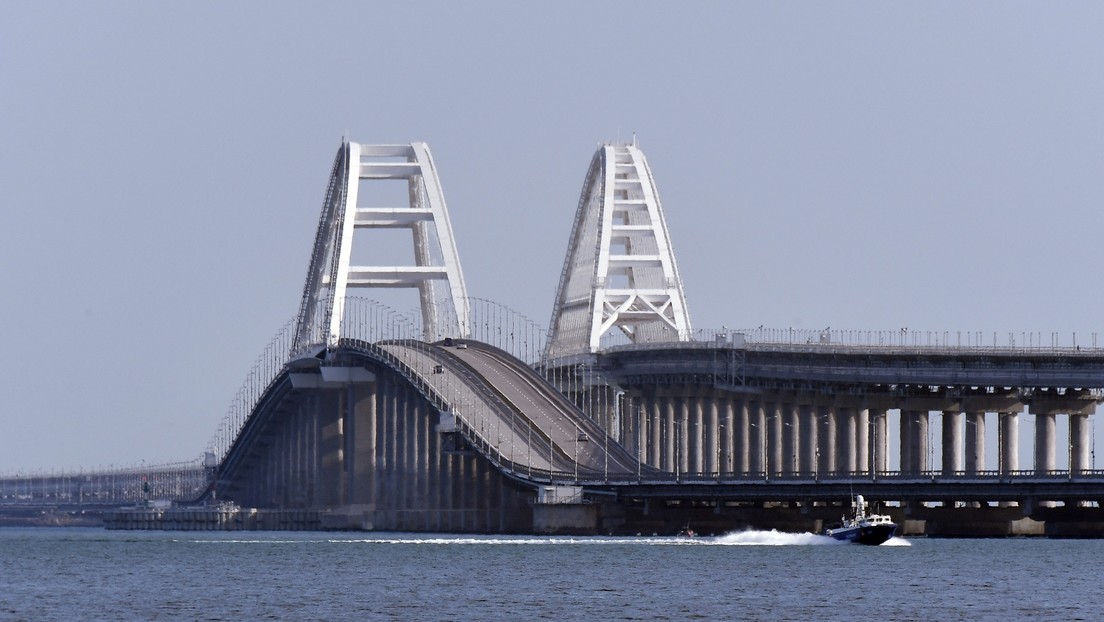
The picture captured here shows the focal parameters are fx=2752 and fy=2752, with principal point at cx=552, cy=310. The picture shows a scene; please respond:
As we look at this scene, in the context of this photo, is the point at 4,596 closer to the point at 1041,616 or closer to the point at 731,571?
the point at 731,571

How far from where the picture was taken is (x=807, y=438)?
184875 mm

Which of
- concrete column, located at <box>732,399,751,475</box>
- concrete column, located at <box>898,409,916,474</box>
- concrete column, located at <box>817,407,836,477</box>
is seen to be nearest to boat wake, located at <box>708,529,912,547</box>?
concrete column, located at <box>898,409,916,474</box>

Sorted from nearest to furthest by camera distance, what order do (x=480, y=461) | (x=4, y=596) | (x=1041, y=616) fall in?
(x=1041, y=616) → (x=4, y=596) → (x=480, y=461)

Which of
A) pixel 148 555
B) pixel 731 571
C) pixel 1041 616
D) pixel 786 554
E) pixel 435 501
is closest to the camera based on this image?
pixel 1041 616

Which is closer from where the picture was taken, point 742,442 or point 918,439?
point 918,439

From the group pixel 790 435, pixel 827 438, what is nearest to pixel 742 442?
pixel 790 435

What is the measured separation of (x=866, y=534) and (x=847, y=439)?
38133 millimetres

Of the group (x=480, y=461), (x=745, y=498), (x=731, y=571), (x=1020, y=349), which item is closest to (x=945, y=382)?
(x=1020, y=349)

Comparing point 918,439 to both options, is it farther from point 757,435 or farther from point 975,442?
point 757,435

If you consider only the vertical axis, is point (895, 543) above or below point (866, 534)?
below

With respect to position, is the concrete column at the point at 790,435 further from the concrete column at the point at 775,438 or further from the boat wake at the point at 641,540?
the boat wake at the point at 641,540

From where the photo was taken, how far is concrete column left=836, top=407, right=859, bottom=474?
181m

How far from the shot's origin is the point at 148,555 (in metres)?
157

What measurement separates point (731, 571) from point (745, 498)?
33.1 m
